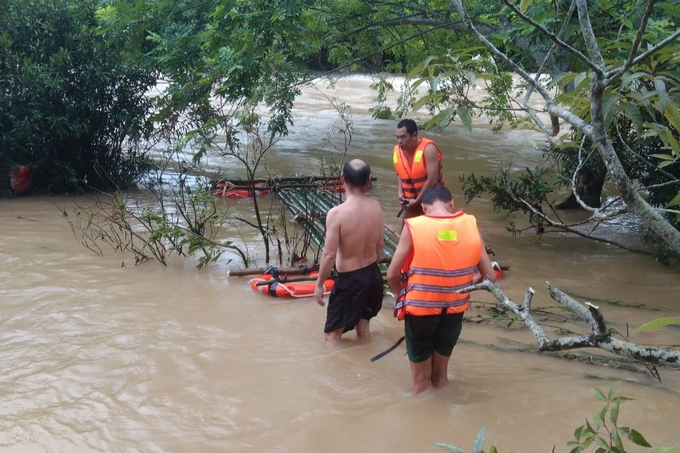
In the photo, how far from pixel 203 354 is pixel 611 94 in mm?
3703

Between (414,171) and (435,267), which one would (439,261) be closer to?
(435,267)

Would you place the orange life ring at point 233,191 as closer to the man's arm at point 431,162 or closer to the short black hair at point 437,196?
the man's arm at point 431,162

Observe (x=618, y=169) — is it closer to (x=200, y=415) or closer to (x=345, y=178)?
(x=345, y=178)

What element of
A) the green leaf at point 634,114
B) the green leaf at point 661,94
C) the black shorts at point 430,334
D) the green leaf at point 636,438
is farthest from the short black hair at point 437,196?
the green leaf at point 636,438

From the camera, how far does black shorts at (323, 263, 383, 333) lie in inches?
197

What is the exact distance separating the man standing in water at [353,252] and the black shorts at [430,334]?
91cm

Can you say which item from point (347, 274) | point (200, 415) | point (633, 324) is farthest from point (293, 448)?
point (633, 324)

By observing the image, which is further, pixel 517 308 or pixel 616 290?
pixel 616 290

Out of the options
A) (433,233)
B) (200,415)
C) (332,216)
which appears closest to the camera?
(433,233)

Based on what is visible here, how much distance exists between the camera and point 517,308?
2.46 metres

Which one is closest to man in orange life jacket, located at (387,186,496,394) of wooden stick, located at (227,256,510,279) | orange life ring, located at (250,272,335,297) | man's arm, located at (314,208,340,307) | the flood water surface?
the flood water surface

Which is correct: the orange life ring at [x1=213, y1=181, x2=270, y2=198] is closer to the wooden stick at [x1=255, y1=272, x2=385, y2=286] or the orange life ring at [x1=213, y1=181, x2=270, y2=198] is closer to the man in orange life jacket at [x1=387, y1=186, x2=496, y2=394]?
the wooden stick at [x1=255, y1=272, x2=385, y2=286]

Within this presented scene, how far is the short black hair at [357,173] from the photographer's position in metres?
4.89

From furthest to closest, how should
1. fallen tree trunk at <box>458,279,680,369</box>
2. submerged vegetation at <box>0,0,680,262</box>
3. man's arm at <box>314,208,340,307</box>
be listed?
submerged vegetation at <box>0,0,680,262</box> < man's arm at <box>314,208,340,307</box> < fallen tree trunk at <box>458,279,680,369</box>
